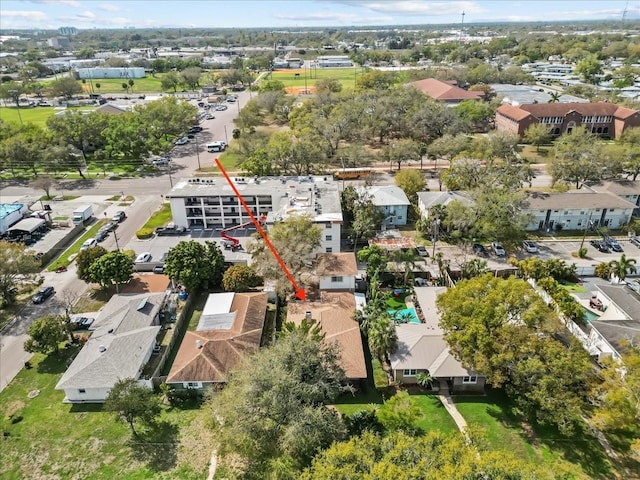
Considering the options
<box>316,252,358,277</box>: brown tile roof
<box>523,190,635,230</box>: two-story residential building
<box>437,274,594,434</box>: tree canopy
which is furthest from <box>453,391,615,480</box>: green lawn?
<box>523,190,635,230</box>: two-story residential building

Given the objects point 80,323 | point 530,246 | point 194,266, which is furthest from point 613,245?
point 80,323

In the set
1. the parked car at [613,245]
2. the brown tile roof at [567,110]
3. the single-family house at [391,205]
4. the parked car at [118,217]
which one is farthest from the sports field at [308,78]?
the parked car at [613,245]

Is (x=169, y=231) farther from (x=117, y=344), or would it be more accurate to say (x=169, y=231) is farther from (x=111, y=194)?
(x=117, y=344)

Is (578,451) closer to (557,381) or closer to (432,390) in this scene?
(557,381)

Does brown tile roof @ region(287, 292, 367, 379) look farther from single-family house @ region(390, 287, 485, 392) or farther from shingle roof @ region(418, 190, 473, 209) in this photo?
shingle roof @ region(418, 190, 473, 209)

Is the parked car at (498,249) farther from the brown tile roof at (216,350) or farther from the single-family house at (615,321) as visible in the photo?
the brown tile roof at (216,350)

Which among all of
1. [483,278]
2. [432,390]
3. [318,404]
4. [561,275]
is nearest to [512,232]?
[561,275]
